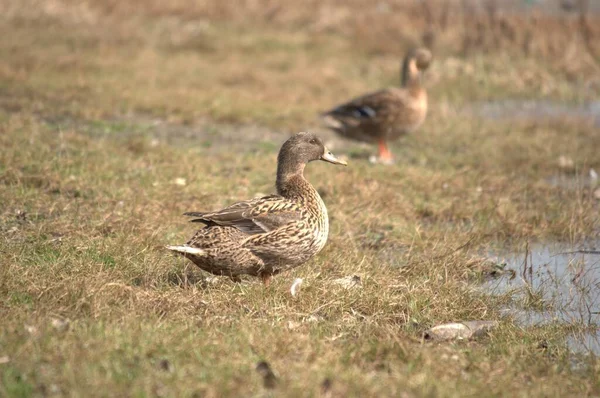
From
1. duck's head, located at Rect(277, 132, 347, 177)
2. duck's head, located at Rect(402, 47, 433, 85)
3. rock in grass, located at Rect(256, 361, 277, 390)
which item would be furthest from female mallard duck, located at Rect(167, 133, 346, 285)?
duck's head, located at Rect(402, 47, 433, 85)

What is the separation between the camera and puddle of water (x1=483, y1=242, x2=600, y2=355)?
520 cm

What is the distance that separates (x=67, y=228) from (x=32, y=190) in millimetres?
1066

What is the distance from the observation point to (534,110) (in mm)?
12695

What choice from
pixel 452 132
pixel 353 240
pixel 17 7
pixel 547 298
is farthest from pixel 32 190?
pixel 17 7

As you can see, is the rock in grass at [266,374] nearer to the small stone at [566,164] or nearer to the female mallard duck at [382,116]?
the female mallard duck at [382,116]

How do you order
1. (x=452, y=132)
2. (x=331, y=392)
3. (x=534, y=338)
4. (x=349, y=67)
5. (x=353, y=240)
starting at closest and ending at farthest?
(x=331, y=392) → (x=534, y=338) → (x=353, y=240) → (x=452, y=132) → (x=349, y=67)

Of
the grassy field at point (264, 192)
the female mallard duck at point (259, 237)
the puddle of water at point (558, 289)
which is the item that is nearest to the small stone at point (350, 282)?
the grassy field at point (264, 192)

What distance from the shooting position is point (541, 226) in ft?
24.0

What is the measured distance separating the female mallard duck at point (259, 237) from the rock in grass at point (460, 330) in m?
0.98

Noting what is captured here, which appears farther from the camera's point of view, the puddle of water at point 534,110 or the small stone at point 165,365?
the puddle of water at point 534,110

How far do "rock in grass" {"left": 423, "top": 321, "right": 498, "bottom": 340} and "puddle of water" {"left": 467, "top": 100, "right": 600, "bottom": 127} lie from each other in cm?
739

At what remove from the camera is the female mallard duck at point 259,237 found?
5176 millimetres

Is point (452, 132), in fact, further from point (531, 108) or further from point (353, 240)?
point (353, 240)

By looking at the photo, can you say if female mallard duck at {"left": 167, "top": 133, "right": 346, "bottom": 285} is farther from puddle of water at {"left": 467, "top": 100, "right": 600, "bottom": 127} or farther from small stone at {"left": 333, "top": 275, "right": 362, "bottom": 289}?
puddle of water at {"left": 467, "top": 100, "right": 600, "bottom": 127}
